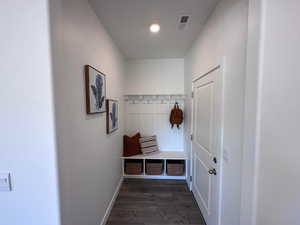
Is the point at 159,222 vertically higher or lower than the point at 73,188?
lower

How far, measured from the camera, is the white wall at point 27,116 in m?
0.88

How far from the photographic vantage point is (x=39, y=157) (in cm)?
92

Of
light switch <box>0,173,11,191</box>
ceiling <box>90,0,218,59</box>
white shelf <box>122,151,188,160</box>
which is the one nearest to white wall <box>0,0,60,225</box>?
light switch <box>0,173,11,191</box>

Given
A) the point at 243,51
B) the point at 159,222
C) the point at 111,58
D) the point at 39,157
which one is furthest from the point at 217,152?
the point at 111,58

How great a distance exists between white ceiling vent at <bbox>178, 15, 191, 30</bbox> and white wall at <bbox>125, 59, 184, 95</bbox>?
1.48m

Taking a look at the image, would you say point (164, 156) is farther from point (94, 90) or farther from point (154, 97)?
point (94, 90)

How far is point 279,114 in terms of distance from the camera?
0.94m

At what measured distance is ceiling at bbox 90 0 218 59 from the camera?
166cm

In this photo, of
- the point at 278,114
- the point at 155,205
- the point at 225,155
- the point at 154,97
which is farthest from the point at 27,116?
the point at 154,97

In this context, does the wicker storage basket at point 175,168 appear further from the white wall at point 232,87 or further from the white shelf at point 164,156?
the white wall at point 232,87

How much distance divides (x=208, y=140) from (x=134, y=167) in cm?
191

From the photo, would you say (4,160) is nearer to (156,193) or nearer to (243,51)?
(243,51)

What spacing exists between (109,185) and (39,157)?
66.1 inches

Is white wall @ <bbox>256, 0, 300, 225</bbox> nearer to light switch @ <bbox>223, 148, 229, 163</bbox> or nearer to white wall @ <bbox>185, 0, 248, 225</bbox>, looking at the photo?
white wall @ <bbox>185, 0, 248, 225</bbox>
